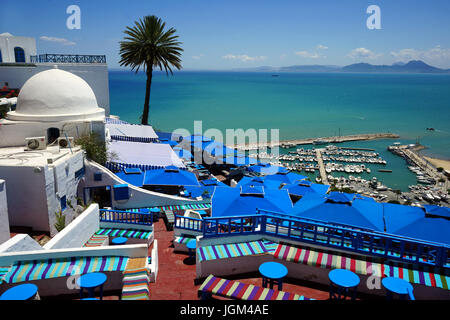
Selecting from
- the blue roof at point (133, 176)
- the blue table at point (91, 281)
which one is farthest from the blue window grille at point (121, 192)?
the blue table at point (91, 281)

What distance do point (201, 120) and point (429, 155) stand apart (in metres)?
63.1

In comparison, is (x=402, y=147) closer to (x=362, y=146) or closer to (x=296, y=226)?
(x=362, y=146)

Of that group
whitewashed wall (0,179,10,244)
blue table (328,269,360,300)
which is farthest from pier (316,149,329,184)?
whitewashed wall (0,179,10,244)

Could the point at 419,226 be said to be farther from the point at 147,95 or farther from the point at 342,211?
the point at 147,95

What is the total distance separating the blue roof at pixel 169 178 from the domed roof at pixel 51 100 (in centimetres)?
485

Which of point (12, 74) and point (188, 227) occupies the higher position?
point (12, 74)

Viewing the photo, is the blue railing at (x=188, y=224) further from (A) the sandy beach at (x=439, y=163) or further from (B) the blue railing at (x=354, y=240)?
(A) the sandy beach at (x=439, y=163)

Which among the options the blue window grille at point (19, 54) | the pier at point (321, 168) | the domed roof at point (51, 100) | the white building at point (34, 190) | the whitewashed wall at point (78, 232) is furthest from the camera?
the pier at point (321, 168)

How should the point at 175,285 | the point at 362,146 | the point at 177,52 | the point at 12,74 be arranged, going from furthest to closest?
the point at 362,146 → the point at 177,52 → the point at 12,74 → the point at 175,285

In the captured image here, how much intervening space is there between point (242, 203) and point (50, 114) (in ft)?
38.1

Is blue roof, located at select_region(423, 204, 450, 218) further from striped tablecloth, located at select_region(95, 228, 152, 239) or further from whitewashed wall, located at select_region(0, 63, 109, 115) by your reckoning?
whitewashed wall, located at select_region(0, 63, 109, 115)

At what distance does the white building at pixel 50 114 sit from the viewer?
16375 millimetres
